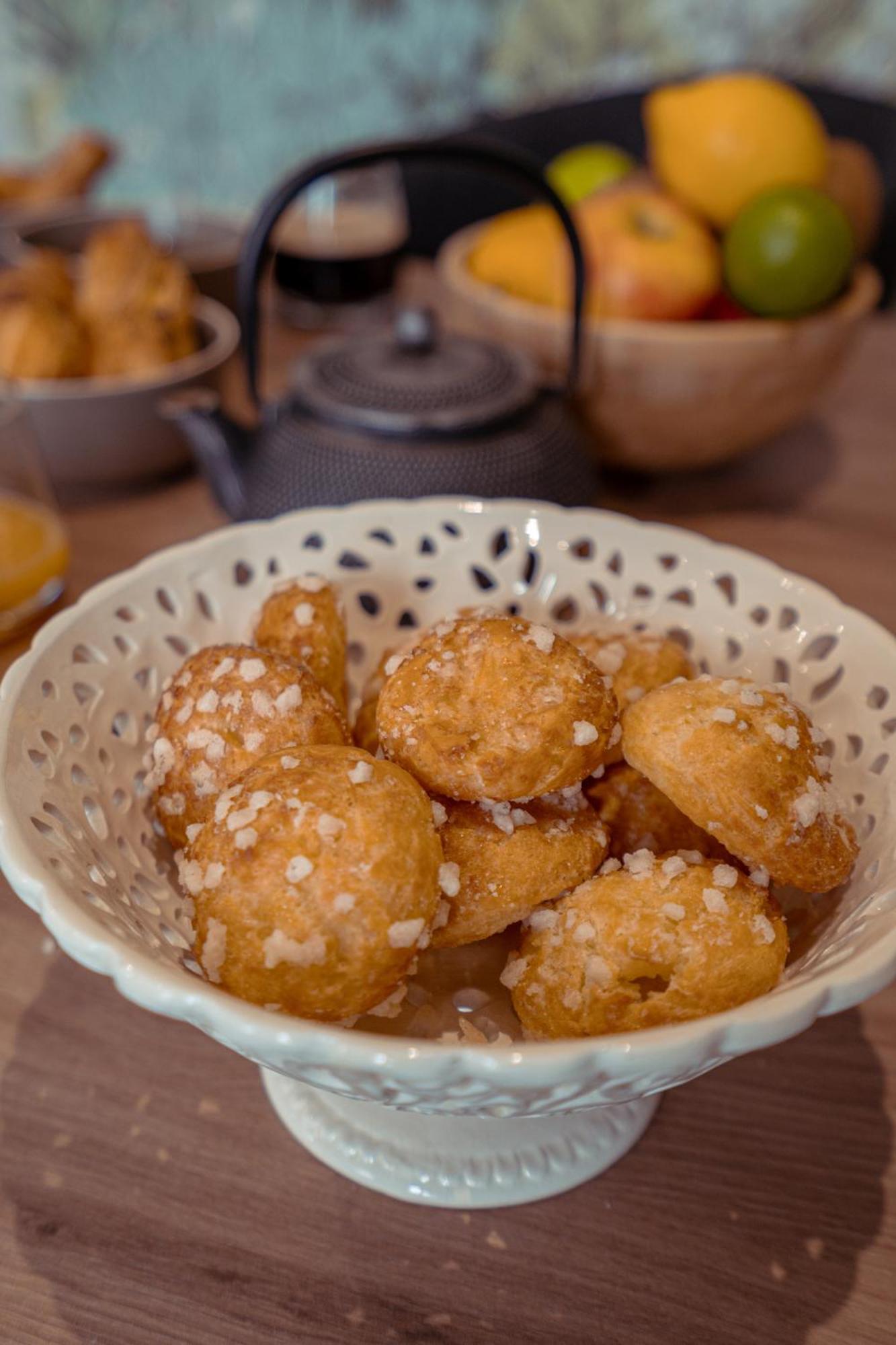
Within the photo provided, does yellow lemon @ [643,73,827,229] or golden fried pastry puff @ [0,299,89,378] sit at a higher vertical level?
yellow lemon @ [643,73,827,229]

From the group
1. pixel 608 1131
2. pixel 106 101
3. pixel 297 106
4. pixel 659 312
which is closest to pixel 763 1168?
pixel 608 1131

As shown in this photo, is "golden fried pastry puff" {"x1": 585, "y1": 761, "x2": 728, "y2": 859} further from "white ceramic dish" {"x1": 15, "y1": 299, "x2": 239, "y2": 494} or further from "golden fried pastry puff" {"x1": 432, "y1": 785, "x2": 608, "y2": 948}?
"white ceramic dish" {"x1": 15, "y1": 299, "x2": 239, "y2": 494}

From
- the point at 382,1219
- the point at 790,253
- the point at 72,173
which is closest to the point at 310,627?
the point at 382,1219

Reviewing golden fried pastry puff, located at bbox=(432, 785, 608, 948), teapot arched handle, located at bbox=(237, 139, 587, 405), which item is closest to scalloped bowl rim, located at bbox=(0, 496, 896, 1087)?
Result: golden fried pastry puff, located at bbox=(432, 785, 608, 948)

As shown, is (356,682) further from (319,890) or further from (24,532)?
(24,532)

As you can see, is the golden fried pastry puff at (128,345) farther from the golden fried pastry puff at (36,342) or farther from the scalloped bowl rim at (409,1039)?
A: the scalloped bowl rim at (409,1039)

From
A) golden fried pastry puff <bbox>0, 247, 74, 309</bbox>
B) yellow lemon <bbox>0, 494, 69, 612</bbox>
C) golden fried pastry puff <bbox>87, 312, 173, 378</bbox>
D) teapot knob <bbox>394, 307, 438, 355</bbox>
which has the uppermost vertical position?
golden fried pastry puff <bbox>0, 247, 74, 309</bbox>
